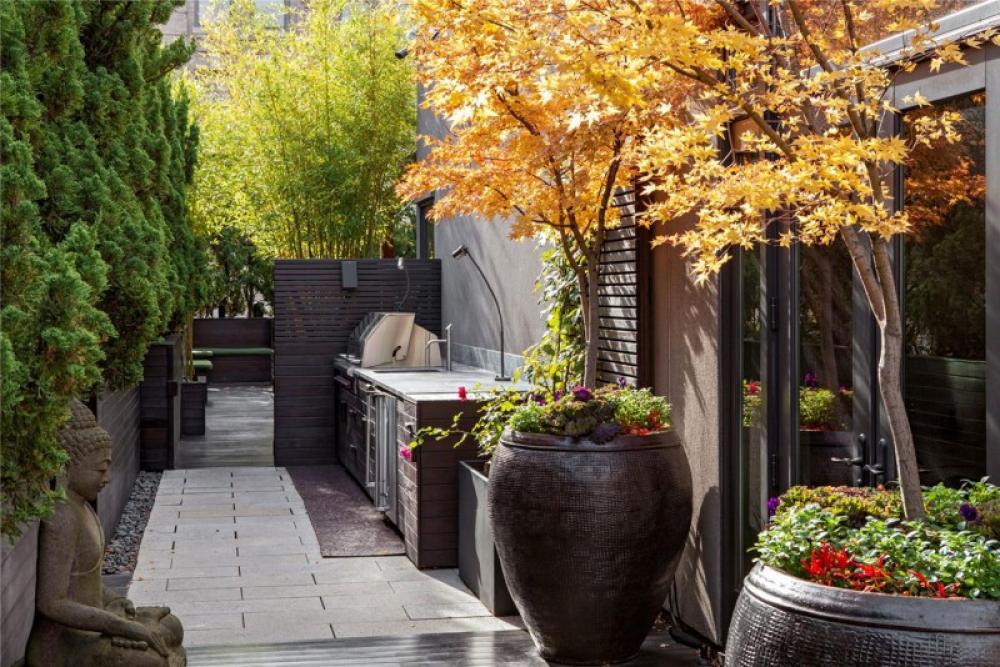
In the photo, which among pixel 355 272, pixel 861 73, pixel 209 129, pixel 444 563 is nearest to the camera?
pixel 861 73

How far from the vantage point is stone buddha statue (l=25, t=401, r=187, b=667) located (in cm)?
303

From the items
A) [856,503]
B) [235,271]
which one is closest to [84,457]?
[856,503]

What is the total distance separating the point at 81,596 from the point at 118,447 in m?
4.49

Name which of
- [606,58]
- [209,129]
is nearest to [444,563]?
[606,58]

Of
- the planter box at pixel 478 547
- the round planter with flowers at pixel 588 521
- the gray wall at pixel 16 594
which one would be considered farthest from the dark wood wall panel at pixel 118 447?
the round planter with flowers at pixel 588 521

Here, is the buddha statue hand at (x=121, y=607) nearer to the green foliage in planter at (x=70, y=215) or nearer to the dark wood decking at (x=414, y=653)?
the green foliage in planter at (x=70, y=215)

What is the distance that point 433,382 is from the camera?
25.1 ft

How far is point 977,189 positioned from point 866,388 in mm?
807

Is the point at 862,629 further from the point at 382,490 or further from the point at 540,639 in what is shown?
the point at 382,490

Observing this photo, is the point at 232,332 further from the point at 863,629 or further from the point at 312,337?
the point at 863,629

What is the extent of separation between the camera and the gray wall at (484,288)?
7785mm

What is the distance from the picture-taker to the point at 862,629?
2.28 metres

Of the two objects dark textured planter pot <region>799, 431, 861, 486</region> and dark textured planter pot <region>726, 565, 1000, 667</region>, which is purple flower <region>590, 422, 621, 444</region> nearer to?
dark textured planter pot <region>799, 431, 861, 486</region>

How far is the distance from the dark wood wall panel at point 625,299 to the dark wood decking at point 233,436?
5.57m
